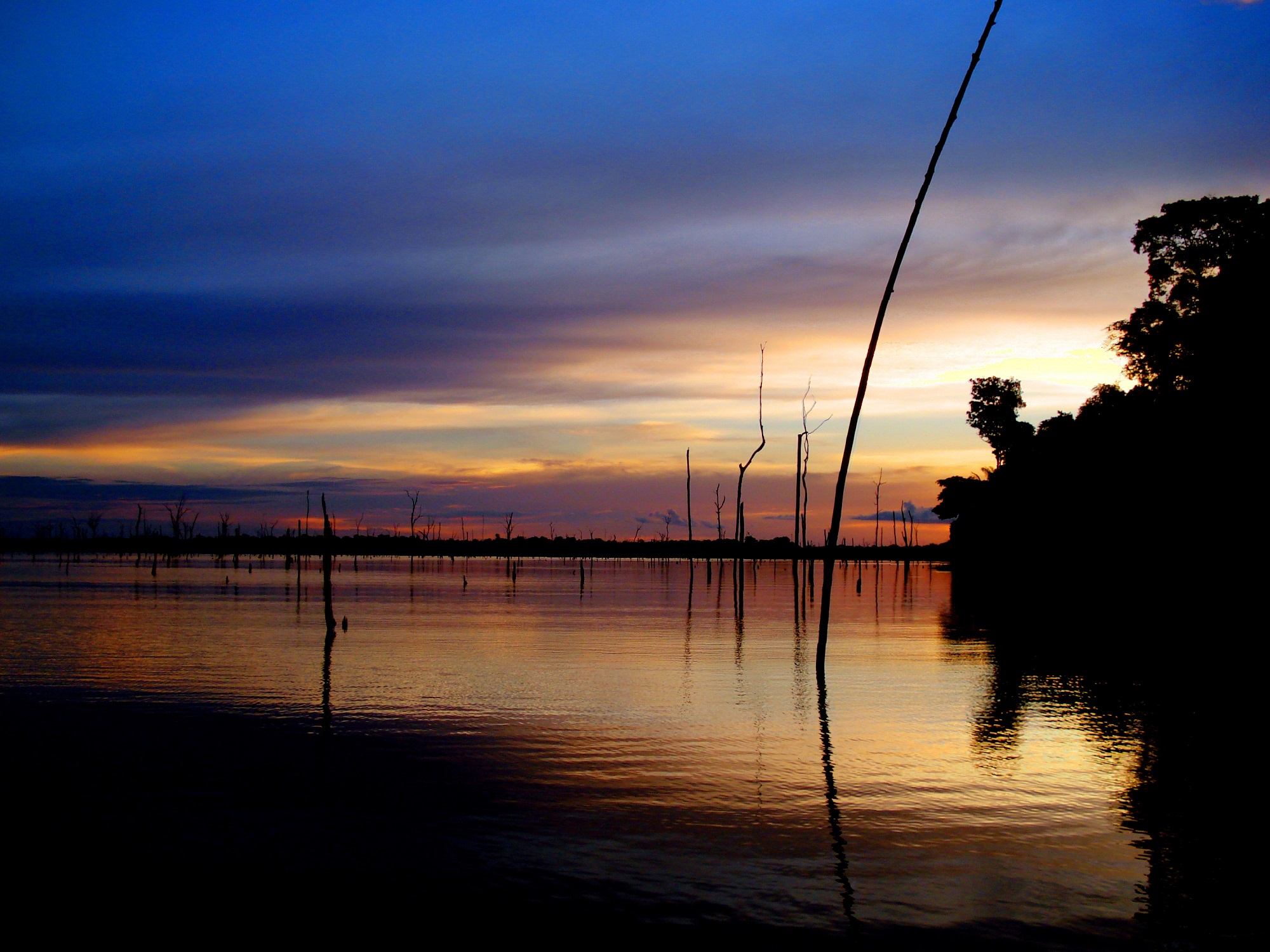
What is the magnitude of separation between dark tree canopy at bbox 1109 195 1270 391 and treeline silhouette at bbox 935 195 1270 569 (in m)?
0.05

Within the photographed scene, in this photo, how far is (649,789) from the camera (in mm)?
11875

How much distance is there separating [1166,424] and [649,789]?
3361 centimetres

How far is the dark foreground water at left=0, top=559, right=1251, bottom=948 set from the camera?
27.3 ft

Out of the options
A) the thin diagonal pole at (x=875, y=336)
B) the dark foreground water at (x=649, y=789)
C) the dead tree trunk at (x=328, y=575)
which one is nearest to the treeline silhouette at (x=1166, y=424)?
the dark foreground water at (x=649, y=789)

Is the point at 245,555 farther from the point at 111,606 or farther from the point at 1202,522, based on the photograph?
the point at 1202,522

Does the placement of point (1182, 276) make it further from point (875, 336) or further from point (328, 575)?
point (328, 575)

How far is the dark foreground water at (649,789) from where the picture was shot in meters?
8.32

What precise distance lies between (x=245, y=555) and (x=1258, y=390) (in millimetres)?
183272

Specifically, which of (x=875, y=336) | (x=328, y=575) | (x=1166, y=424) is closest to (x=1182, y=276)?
(x=1166, y=424)

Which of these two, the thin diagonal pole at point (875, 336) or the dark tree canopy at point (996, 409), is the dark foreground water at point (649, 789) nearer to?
the thin diagonal pole at point (875, 336)

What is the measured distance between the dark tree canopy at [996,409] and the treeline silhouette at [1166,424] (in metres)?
19.2

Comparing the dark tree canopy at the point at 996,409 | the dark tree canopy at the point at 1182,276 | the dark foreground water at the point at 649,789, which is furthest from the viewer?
the dark tree canopy at the point at 996,409

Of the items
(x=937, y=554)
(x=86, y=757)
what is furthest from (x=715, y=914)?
(x=937, y=554)

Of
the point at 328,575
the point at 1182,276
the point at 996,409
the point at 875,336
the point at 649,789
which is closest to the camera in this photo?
the point at 649,789
